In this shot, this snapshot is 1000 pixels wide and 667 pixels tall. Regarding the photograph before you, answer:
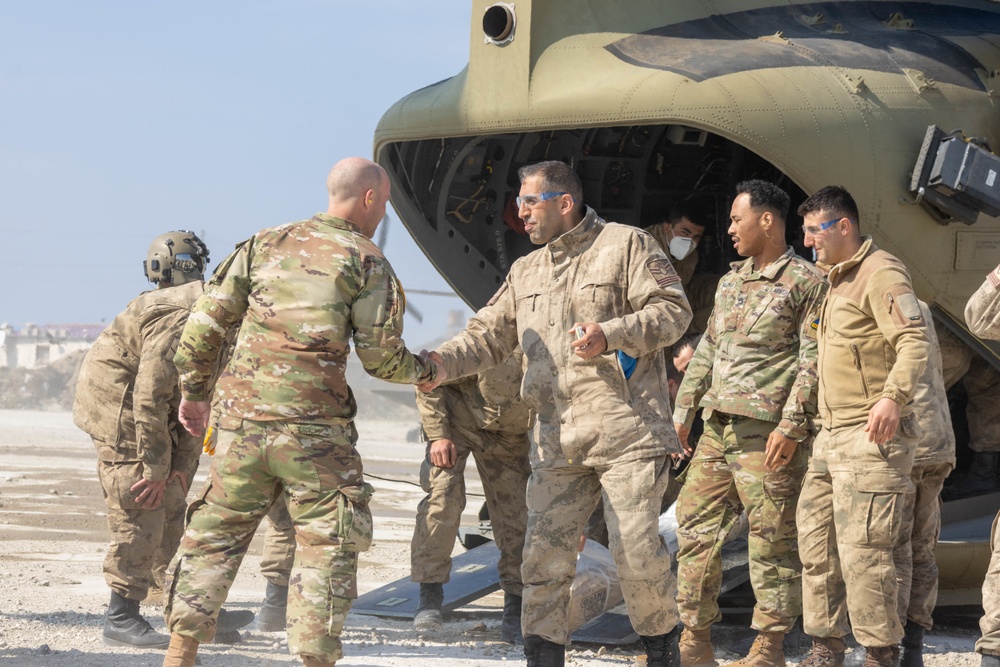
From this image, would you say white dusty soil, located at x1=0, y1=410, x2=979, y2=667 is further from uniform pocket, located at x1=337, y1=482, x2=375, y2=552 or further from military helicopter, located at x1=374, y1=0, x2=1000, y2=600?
military helicopter, located at x1=374, y1=0, x2=1000, y2=600

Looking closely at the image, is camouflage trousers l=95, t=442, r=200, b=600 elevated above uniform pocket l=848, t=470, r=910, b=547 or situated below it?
below

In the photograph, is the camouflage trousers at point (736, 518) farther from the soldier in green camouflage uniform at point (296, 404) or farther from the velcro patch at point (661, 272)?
the soldier in green camouflage uniform at point (296, 404)

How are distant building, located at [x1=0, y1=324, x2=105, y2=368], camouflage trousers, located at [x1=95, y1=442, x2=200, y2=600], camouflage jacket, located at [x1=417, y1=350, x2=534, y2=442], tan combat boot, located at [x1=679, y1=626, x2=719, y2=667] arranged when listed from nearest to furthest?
tan combat boot, located at [x1=679, y1=626, x2=719, y2=667], camouflage trousers, located at [x1=95, y1=442, x2=200, y2=600], camouflage jacket, located at [x1=417, y1=350, x2=534, y2=442], distant building, located at [x1=0, y1=324, x2=105, y2=368]

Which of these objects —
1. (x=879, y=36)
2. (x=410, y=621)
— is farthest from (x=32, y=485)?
(x=879, y=36)

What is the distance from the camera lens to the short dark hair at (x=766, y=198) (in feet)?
18.8

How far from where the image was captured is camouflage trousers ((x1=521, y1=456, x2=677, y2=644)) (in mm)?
4871

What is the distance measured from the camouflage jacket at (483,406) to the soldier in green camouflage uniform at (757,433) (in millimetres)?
1246

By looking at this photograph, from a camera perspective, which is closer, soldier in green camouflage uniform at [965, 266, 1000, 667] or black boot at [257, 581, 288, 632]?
soldier in green camouflage uniform at [965, 266, 1000, 667]

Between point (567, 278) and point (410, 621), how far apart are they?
2492 millimetres

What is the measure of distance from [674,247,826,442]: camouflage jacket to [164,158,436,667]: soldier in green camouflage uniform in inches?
62.0

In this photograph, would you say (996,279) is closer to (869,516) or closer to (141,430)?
(869,516)

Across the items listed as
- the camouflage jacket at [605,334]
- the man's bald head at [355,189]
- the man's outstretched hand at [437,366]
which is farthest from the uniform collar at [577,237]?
the man's bald head at [355,189]

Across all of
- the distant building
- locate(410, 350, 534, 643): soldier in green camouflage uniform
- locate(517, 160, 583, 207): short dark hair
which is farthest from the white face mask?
the distant building

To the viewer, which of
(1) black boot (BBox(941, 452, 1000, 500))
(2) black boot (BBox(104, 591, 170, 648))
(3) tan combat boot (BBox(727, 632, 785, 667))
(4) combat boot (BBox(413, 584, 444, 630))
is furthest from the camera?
(1) black boot (BBox(941, 452, 1000, 500))
